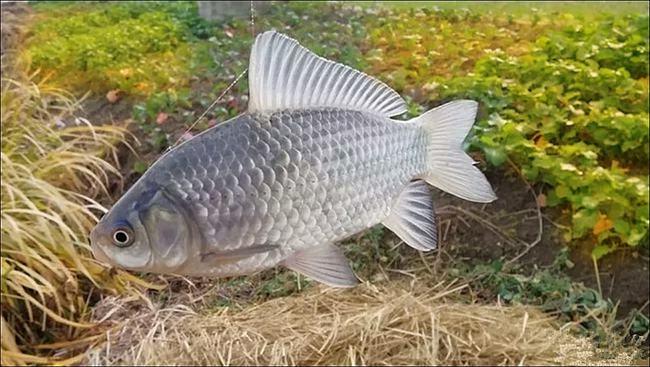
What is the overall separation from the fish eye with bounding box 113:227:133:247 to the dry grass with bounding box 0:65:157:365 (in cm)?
125

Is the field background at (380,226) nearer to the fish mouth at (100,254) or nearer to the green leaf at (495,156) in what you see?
the green leaf at (495,156)

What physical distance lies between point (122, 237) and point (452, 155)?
0.13 meters

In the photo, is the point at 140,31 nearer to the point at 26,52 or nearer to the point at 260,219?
the point at 26,52

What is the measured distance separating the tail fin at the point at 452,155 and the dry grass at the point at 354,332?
0.57 metres

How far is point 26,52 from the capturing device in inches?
72.2

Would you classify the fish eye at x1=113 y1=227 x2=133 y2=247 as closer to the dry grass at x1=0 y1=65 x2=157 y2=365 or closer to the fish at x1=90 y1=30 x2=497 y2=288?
the fish at x1=90 y1=30 x2=497 y2=288

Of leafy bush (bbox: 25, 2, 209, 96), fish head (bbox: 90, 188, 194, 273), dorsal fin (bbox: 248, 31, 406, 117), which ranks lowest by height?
leafy bush (bbox: 25, 2, 209, 96)

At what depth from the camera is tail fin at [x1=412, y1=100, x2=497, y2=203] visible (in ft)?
1.20

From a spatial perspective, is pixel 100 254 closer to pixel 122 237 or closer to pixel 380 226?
pixel 122 237

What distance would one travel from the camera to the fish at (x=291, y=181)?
12.2 inches

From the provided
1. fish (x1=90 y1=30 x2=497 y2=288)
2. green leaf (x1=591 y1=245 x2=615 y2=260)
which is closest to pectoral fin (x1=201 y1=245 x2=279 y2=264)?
fish (x1=90 y1=30 x2=497 y2=288)

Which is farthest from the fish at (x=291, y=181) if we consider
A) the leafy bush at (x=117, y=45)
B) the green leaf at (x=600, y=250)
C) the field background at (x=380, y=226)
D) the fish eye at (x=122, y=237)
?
the green leaf at (x=600, y=250)

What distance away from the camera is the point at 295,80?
13.1 inches

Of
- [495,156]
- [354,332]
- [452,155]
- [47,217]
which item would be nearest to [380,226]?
[495,156]
